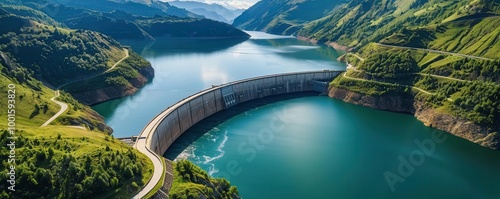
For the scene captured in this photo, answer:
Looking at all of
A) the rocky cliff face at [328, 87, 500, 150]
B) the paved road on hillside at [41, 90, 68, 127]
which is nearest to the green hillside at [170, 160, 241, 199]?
the paved road on hillside at [41, 90, 68, 127]

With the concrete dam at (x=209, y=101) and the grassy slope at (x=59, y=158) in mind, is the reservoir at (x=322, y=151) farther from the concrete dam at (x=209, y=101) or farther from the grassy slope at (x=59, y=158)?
the grassy slope at (x=59, y=158)

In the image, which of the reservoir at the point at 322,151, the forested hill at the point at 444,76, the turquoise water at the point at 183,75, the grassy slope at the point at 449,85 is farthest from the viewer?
the turquoise water at the point at 183,75

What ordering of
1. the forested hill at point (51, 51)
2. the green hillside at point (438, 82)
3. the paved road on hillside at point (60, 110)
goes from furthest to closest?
the forested hill at point (51, 51) → the green hillside at point (438, 82) → the paved road on hillside at point (60, 110)

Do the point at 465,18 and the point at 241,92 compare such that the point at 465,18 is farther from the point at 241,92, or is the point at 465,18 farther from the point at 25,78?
the point at 25,78

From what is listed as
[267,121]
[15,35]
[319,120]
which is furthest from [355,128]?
[15,35]

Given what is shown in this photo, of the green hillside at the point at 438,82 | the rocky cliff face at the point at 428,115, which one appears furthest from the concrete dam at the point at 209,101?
the rocky cliff face at the point at 428,115

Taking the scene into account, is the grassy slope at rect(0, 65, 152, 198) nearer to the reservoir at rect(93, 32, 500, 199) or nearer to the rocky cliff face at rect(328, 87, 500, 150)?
the reservoir at rect(93, 32, 500, 199)

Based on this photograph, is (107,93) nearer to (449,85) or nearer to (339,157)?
(339,157)

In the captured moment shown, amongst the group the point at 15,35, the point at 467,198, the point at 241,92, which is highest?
the point at 15,35
